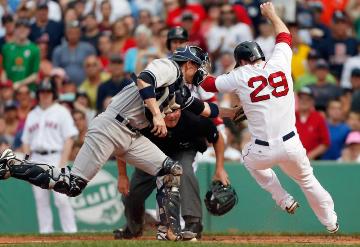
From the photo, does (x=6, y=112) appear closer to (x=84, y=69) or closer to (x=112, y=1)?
(x=84, y=69)

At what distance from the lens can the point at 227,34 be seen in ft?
62.5

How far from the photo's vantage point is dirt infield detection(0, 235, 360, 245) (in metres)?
11.3

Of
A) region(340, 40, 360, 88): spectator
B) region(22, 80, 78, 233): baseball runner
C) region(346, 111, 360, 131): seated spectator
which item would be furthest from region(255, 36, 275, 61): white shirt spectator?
region(22, 80, 78, 233): baseball runner

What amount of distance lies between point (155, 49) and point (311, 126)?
3693 mm

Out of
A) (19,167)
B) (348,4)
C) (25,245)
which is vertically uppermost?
(19,167)

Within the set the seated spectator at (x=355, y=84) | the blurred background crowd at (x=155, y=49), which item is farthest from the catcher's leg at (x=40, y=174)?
the seated spectator at (x=355, y=84)

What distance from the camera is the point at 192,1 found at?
20.7m

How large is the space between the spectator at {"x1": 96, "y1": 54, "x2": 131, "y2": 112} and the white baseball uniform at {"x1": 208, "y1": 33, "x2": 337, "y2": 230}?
6.41 meters

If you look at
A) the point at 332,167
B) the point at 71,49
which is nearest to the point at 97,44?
the point at 71,49

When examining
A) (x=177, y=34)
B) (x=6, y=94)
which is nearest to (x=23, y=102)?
(x=6, y=94)

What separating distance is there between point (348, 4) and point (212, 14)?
2636 millimetres

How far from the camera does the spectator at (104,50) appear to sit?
62.8 feet

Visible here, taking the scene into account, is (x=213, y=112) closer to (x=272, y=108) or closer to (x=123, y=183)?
(x=272, y=108)

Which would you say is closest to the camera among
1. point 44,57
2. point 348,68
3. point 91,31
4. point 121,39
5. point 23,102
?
point 23,102
